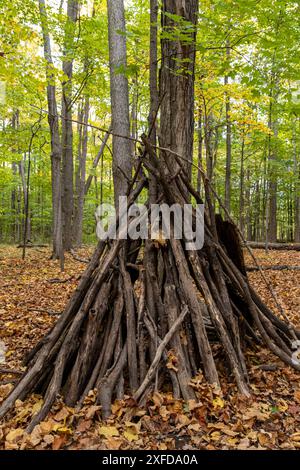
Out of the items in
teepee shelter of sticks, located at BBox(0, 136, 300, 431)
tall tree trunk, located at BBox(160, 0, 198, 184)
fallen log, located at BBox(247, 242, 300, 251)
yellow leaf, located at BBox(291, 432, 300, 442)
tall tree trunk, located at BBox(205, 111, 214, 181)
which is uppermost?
tall tree trunk, located at BBox(205, 111, 214, 181)

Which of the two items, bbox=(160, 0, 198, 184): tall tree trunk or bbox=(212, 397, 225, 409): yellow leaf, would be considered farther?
bbox=(160, 0, 198, 184): tall tree trunk

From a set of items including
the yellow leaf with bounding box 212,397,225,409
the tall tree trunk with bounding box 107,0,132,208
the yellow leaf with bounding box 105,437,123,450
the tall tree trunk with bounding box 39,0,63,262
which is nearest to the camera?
the yellow leaf with bounding box 105,437,123,450

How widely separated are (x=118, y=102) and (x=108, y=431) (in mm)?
4599

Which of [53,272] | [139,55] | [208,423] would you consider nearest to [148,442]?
[208,423]

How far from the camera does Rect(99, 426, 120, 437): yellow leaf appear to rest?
98.3 inches

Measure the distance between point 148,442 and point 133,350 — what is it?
2.73 feet

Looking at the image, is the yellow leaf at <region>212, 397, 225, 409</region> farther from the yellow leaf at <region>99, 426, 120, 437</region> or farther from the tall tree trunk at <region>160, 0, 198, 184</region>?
the tall tree trunk at <region>160, 0, 198, 184</region>

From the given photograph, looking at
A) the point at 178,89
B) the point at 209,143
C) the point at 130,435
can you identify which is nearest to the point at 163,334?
the point at 130,435

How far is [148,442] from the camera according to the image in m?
2.48

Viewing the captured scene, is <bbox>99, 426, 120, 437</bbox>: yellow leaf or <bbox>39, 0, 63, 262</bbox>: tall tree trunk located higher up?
<bbox>39, 0, 63, 262</bbox>: tall tree trunk

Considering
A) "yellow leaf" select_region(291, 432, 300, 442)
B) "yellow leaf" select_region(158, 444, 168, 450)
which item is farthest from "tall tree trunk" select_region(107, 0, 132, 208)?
"yellow leaf" select_region(291, 432, 300, 442)

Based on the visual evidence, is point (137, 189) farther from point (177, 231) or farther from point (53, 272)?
point (53, 272)

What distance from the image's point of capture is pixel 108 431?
99.3 inches

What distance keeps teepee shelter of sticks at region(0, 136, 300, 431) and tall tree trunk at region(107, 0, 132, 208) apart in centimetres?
118
